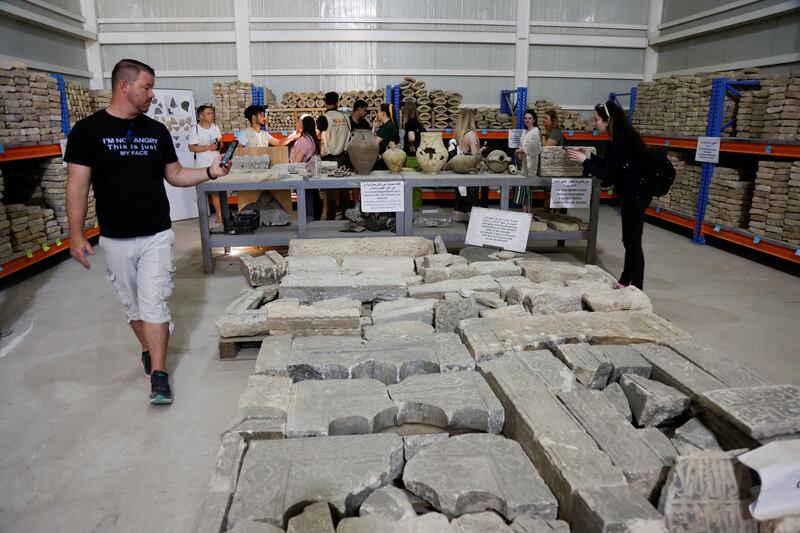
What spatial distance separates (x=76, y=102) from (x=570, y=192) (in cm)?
717

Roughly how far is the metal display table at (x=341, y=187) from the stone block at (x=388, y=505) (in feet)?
13.4

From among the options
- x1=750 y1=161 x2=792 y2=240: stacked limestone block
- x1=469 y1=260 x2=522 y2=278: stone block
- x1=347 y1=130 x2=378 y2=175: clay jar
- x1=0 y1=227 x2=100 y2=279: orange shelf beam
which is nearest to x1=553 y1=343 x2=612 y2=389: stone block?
x1=469 y1=260 x2=522 y2=278: stone block

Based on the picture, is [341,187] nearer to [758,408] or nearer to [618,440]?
[618,440]

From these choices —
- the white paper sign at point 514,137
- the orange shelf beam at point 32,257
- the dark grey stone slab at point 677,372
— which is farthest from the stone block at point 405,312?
the white paper sign at point 514,137

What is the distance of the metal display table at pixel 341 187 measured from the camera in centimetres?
592

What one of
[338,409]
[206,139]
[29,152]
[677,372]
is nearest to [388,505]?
[338,409]

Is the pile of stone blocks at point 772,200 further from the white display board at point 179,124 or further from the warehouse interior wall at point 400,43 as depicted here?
the white display board at point 179,124

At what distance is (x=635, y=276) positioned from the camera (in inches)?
202

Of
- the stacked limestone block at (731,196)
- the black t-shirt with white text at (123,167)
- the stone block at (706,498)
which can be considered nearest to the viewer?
the stone block at (706,498)

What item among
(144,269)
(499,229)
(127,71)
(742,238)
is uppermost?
(127,71)

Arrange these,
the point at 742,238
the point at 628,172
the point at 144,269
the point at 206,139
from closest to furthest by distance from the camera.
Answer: the point at 144,269, the point at 628,172, the point at 742,238, the point at 206,139

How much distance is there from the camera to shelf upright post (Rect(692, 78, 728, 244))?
25.2 ft

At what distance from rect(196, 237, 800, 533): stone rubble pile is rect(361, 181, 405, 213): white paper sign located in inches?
77.2

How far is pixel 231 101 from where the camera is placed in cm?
1038
